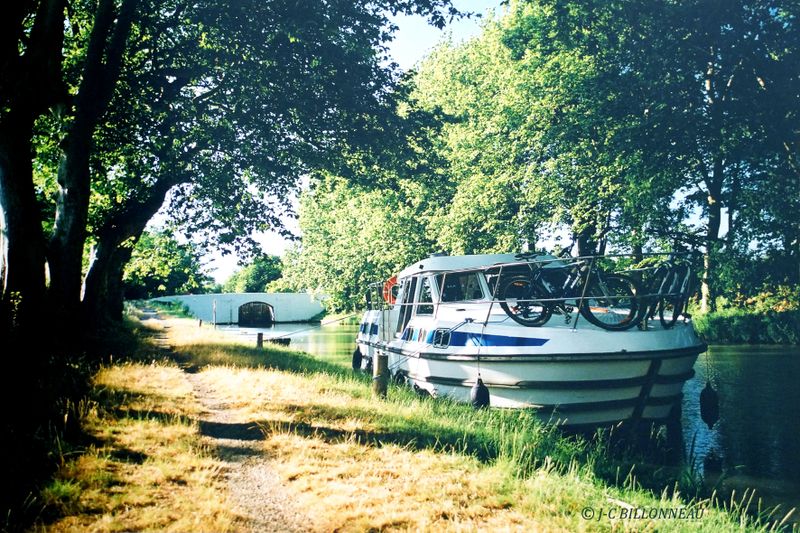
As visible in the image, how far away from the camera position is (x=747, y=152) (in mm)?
16812

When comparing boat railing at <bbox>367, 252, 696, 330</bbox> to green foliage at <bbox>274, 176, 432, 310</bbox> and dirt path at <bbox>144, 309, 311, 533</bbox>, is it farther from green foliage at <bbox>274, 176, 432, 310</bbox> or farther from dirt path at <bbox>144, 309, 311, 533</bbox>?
green foliage at <bbox>274, 176, 432, 310</bbox>

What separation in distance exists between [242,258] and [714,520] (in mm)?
16589

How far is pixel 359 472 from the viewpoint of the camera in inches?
219

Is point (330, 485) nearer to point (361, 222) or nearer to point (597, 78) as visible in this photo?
point (597, 78)

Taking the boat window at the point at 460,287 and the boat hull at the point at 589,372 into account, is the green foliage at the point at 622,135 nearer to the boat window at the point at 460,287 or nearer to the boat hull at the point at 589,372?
the boat window at the point at 460,287

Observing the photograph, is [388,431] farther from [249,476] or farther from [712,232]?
[712,232]

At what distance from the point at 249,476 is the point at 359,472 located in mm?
1112

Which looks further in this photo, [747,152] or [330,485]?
[747,152]

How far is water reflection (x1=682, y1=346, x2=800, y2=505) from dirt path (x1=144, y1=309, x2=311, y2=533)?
6811 mm

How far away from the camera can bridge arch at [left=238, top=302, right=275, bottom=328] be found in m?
75.0

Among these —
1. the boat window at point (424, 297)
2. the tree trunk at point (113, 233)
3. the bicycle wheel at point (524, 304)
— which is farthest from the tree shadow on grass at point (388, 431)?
the tree trunk at point (113, 233)

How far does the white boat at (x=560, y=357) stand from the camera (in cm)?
915

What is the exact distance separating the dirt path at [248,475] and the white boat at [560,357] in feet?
14.6

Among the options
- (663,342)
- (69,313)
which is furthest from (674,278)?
(69,313)
